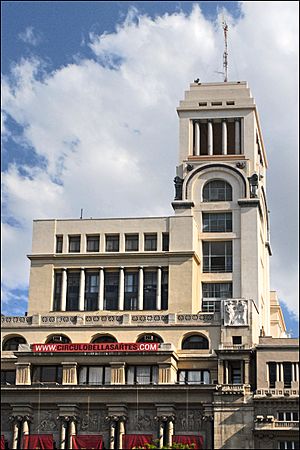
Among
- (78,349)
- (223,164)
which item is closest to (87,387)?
(78,349)

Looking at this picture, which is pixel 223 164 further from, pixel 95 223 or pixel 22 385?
pixel 22 385

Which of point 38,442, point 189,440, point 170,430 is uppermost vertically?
point 170,430

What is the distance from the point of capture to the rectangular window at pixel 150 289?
12825 cm

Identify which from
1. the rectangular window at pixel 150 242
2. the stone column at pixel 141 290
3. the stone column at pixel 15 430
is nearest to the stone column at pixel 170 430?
the stone column at pixel 15 430

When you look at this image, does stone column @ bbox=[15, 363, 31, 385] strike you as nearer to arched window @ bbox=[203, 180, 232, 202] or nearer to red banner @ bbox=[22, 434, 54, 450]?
red banner @ bbox=[22, 434, 54, 450]

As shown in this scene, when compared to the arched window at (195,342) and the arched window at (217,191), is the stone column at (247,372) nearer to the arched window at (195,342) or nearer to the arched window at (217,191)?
the arched window at (195,342)

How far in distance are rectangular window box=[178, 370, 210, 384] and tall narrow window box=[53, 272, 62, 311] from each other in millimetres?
19067

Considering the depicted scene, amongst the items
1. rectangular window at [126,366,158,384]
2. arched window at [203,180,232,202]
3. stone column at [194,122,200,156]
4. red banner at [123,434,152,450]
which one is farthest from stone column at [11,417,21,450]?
stone column at [194,122,200,156]

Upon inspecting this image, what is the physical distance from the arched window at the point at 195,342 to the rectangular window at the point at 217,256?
496 inches

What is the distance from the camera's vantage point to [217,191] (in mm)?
137625

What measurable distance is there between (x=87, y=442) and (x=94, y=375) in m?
8.11

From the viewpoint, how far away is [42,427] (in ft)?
387

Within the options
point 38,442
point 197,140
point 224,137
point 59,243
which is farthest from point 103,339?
point 224,137

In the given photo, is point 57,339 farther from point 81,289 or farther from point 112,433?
point 112,433
